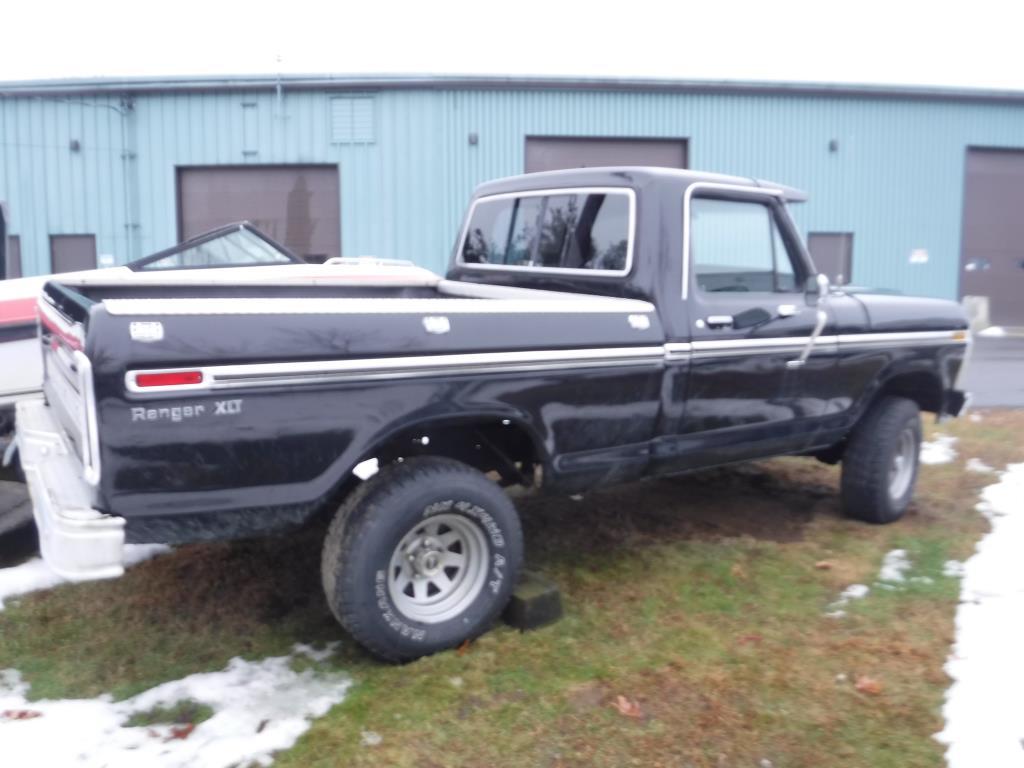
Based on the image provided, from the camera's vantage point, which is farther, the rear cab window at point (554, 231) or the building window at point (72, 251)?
the building window at point (72, 251)

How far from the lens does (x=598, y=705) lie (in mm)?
3383

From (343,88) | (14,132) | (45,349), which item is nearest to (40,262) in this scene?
(14,132)

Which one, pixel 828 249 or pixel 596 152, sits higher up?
pixel 596 152

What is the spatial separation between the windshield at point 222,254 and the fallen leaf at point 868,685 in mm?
5194

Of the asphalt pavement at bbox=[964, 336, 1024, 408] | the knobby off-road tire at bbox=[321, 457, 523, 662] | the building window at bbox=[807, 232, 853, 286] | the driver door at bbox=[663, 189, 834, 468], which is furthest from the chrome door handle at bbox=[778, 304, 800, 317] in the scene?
the building window at bbox=[807, 232, 853, 286]

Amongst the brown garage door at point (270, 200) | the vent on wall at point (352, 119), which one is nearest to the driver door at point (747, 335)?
the vent on wall at point (352, 119)

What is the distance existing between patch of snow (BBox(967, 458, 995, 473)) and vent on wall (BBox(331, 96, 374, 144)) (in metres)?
13.9

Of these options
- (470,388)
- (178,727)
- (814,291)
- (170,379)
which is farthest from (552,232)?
(178,727)

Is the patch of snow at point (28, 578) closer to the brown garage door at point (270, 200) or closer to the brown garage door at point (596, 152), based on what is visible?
the brown garage door at point (270, 200)

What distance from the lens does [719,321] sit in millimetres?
4430

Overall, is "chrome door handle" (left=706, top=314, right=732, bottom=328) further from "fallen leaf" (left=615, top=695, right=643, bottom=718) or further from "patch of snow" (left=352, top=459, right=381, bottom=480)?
"fallen leaf" (left=615, top=695, right=643, bottom=718)

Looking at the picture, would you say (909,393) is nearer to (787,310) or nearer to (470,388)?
(787,310)

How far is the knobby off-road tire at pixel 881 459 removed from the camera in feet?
17.9

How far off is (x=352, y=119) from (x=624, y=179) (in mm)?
14905
